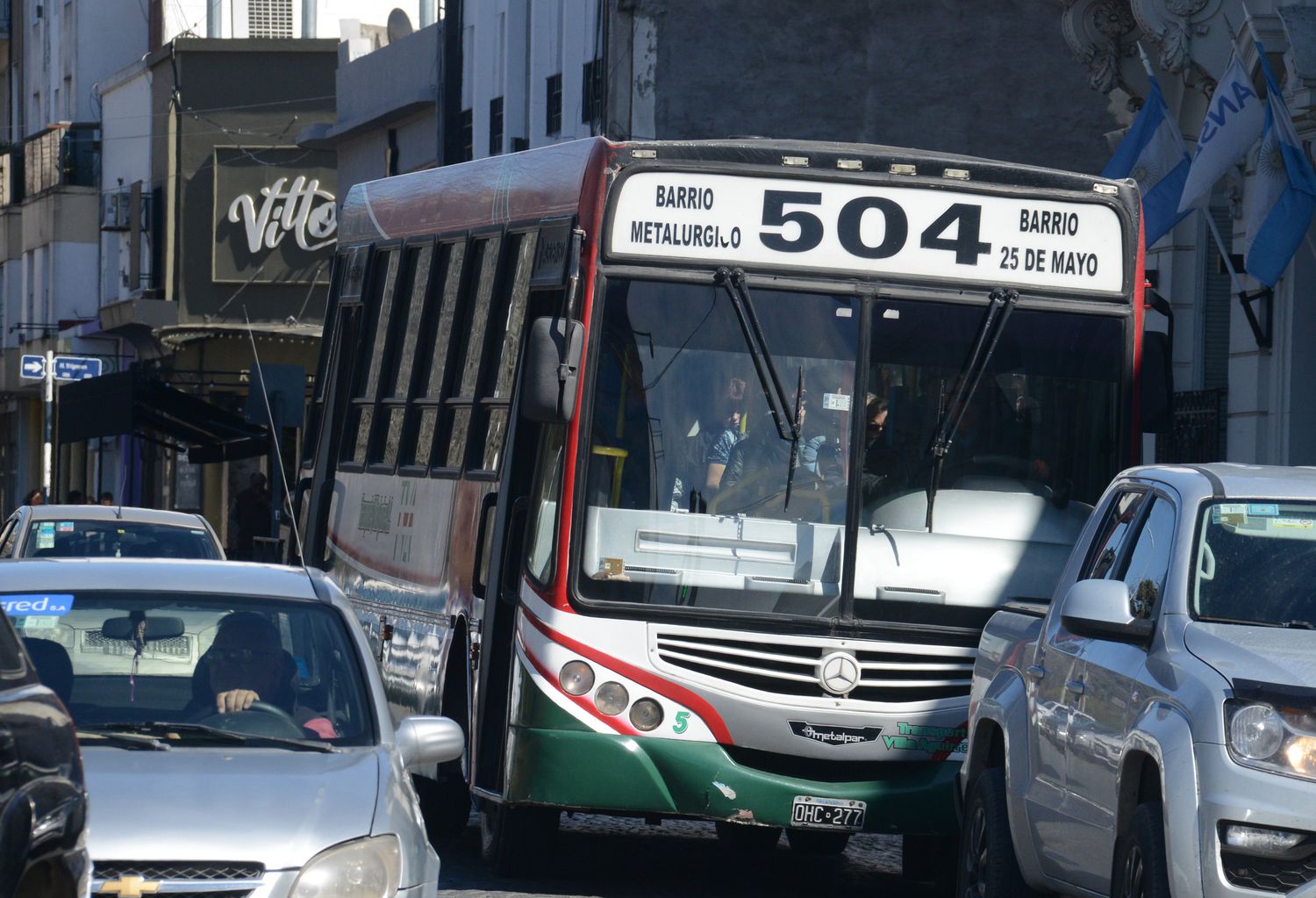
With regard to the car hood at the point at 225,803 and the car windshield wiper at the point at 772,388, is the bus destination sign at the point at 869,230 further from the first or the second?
the car hood at the point at 225,803

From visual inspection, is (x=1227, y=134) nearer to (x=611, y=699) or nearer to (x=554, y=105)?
(x=611, y=699)

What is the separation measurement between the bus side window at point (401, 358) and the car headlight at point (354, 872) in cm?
657

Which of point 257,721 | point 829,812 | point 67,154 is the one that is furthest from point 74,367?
point 67,154

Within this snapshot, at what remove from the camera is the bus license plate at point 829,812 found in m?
9.89

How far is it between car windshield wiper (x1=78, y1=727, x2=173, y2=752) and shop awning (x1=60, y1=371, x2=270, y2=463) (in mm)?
27653

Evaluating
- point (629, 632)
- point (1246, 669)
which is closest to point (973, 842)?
point (629, 632)

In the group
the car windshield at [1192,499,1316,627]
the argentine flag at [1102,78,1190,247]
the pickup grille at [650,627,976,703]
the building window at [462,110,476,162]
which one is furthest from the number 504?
the building window at [462,110,476,162]

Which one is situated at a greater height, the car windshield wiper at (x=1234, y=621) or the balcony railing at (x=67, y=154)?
the balcony railing at (x=67, y=154)

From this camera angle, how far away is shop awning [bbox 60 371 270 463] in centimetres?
3450

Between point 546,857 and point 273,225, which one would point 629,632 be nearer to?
point 546,857

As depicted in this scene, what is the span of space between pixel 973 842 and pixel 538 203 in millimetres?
3766

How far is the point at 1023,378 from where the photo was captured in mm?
10359

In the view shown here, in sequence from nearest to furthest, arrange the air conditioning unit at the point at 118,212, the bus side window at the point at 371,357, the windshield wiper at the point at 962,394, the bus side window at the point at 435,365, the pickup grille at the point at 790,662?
the pickup grille at the point at 790,662 < the windshield wiper at the point at 962,394 < the bus side window at the point at 435,365 < the bus side window at the point at 371,357 < the air conditioning unit at the point at 118,212

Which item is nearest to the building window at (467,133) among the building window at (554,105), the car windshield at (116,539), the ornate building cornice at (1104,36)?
the building window at (554,105)
